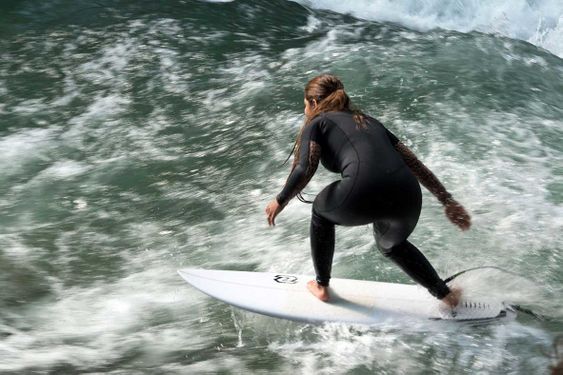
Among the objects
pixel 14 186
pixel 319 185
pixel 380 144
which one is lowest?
pixel 14 186

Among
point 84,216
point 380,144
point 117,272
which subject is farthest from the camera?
point 84,216

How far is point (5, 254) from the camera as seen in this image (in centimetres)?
557

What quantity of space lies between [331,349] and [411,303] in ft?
1.88

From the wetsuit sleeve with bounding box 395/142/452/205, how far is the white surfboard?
696 millimetres

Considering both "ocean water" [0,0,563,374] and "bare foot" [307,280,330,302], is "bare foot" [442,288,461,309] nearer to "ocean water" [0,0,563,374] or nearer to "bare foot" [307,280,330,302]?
"ocean water" [0,0,563,374]

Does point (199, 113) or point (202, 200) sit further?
point (199, 113)

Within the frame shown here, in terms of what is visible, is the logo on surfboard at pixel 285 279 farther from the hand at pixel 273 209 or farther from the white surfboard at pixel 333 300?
the hand at pixel 273 209

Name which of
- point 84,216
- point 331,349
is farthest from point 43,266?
point 331,349

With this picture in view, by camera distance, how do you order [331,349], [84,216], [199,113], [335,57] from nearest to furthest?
1. [331,349]
2. [84,216]
3. [199,113]
4. [335,57]

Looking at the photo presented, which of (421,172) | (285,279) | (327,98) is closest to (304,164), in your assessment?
(327,98)

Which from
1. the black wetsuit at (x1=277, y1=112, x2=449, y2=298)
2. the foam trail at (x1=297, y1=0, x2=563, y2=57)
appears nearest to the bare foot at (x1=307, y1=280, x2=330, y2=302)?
the black wetsuit at (x1=277, y1=112, x2=449, y2=298)

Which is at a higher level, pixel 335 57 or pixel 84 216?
pixel 335 57

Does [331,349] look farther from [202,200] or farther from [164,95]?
[164,95]

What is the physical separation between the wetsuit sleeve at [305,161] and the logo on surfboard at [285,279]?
3.13 ft
